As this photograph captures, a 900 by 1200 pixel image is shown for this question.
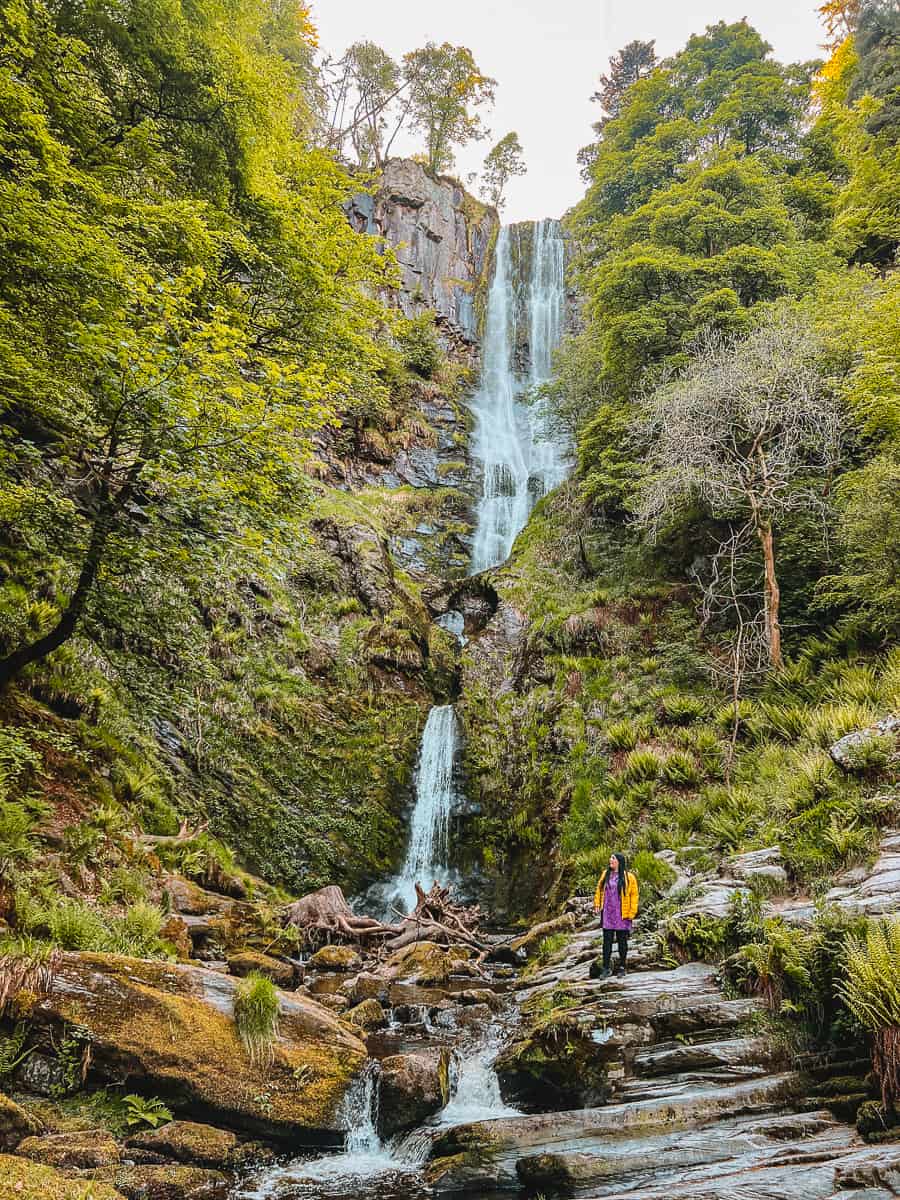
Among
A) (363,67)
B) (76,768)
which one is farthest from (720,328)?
(363,67)

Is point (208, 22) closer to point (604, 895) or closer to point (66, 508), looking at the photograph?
point (66, 508)

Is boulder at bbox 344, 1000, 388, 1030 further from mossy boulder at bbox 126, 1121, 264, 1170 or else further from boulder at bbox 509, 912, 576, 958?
boulder at bbox 509, 912, 576, 958

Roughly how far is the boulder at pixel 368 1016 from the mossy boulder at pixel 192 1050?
2043 millimetres

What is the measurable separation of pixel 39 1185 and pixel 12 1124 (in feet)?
3.18

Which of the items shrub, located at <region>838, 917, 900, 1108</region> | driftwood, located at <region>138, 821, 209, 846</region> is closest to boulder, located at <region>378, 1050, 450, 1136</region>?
shrub, located at <region>838, 917, 900, 1108</region>

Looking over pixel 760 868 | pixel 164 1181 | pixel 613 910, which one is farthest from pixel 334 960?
pixel 760 868

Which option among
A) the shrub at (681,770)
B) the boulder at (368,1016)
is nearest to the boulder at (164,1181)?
the boulder at (368,1016)

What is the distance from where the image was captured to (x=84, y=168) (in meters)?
8.77

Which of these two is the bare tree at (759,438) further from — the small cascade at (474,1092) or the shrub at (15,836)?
the shrub at (15,836)

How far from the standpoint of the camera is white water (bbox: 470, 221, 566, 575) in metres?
27.7

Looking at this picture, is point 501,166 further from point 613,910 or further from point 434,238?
point 613,910

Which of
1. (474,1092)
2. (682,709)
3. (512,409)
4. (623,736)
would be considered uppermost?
(512,409)

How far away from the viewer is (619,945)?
764 cm

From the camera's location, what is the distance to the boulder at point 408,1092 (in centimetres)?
584
